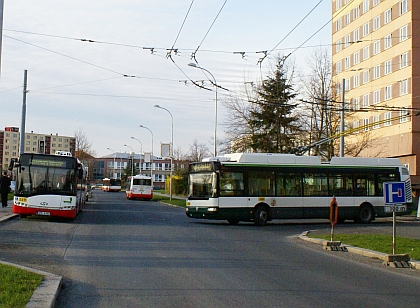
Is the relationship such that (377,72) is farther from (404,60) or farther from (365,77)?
(404,60)

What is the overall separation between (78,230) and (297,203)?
33.6 feet

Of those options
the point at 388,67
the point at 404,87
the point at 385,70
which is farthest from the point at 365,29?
the point at 404,87

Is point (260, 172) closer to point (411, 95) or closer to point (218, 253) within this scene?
point (218, 253)

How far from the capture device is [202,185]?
24.3 metres

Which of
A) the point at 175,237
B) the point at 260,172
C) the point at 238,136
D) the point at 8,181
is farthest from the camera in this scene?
the point at 238,136

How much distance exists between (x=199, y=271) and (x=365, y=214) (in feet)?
60.0

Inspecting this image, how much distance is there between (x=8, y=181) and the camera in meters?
28.7

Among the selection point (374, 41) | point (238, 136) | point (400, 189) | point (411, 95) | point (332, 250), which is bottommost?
point (332, 250)

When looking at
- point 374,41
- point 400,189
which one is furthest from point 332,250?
point 374,41

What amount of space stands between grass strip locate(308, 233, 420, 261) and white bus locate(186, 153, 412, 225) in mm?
5136

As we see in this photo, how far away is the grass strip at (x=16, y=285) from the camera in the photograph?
6984 mm

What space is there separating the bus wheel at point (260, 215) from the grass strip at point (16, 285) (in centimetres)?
1550

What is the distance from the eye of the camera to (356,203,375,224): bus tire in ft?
89.1

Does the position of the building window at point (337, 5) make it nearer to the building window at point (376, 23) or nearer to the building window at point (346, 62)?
the building window at point (346, 62)
